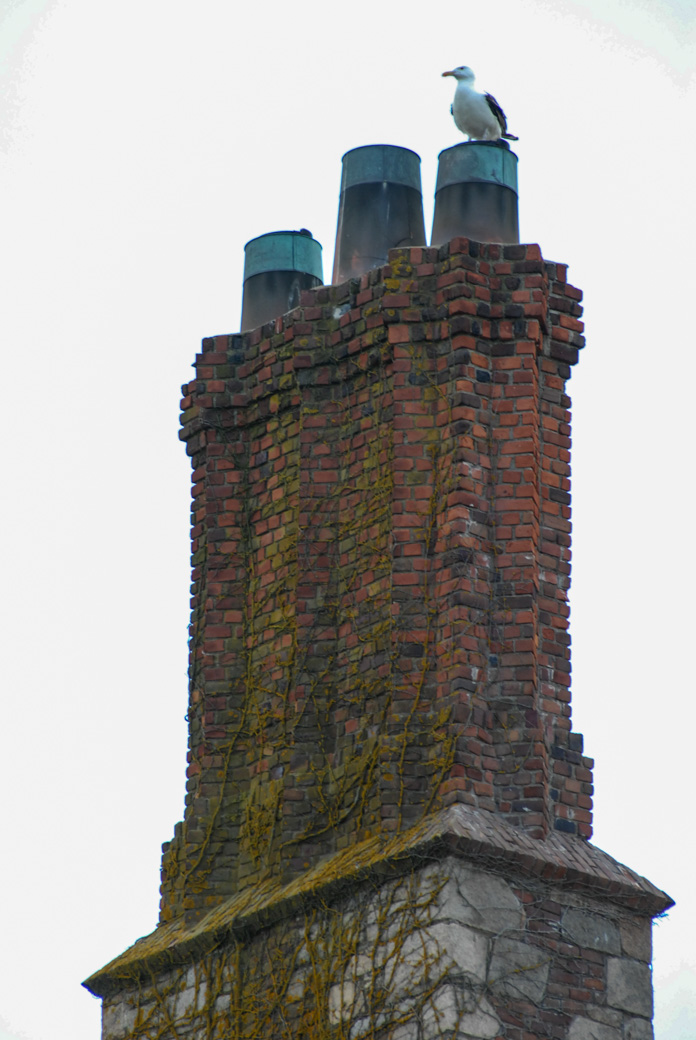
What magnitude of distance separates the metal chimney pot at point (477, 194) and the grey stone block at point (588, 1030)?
4.43 metres

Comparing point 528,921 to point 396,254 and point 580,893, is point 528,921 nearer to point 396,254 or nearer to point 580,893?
point 580,893

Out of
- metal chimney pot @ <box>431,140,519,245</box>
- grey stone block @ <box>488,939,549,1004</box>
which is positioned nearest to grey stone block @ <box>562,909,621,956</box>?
grey stone block @ <box>488,939,549,1004</box>

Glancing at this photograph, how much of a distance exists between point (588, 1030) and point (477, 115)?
540 centimetres

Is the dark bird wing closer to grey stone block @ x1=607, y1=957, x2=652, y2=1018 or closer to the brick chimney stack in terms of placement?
the brick chimney stack

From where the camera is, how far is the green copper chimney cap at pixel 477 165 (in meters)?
14.3

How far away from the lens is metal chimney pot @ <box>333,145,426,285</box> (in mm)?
14688

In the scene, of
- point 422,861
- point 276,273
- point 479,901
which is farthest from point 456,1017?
point 276,273

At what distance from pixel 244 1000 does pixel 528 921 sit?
1.67 m

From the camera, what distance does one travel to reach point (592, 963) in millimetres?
12664

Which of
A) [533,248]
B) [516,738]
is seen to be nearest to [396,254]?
[533,248]

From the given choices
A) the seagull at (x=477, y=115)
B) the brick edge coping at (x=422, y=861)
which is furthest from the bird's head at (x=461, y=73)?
the brick edge coping at (x=422, y=861)

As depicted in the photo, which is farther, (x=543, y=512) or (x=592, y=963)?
(x=543, y=512)

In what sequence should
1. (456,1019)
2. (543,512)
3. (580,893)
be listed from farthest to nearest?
(543,512) → (580,893) → (456,1019)

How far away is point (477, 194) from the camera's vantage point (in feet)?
46.8
